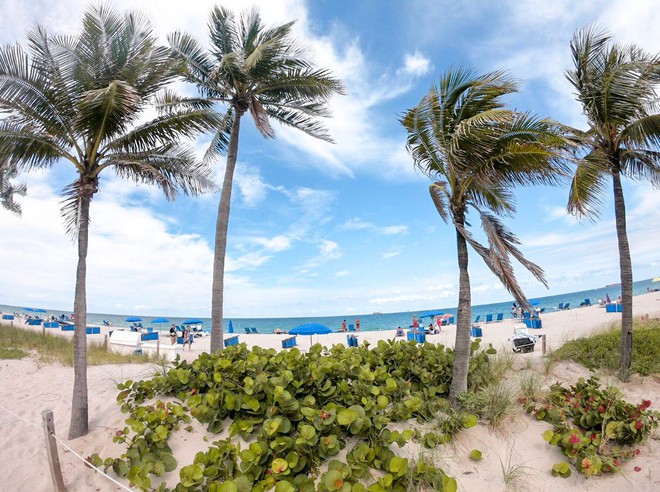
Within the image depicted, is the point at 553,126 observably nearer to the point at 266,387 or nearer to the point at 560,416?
the point at 560,416

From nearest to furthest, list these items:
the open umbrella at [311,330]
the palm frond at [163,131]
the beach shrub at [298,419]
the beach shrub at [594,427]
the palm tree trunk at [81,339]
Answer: the beach shrub at [298,419] → the beach shrub at [594,427] → the palm tree trunk at [81,339] → the palm frond at [163,131] → the open umbrella at [311,330]

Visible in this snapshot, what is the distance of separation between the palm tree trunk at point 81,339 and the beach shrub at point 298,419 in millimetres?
760

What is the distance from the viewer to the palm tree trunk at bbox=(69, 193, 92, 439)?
18.7 feet

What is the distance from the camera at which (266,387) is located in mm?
4684

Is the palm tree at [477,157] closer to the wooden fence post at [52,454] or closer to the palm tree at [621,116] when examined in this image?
the palm tree at [621,116]

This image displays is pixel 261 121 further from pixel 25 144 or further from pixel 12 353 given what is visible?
pixel 12 353

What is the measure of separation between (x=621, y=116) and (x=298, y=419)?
910 cm

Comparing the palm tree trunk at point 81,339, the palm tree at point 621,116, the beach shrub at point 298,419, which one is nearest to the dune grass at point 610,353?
the palm tree at point 621,116

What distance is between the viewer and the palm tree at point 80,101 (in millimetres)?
6039

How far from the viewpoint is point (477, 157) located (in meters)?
5.68

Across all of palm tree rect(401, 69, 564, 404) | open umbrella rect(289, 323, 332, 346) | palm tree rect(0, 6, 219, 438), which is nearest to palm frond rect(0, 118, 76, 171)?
palm tree rect(0, 6, 219, 438)

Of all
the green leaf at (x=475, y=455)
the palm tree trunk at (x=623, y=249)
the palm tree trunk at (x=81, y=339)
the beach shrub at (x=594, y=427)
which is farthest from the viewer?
the palm tree trunk at (x=623, y=249)

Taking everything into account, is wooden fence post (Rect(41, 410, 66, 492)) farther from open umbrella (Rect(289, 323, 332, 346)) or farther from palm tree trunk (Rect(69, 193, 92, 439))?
open umbrella (Rect(289, 323, 332, 346))

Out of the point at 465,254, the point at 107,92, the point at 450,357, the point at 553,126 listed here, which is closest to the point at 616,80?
the point at 553,126
